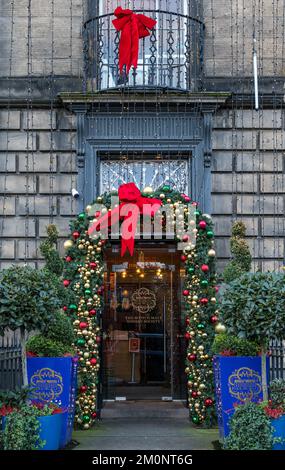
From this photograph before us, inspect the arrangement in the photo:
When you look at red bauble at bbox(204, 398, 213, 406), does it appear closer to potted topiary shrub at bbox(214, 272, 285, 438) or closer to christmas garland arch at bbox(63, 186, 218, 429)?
christmas garland arch at bbox(63, 186, 218, 429)

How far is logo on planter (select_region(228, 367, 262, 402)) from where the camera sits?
1037 centimetres

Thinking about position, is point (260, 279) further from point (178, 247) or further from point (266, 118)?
point (266, 118)

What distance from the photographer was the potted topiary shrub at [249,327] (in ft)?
30.1

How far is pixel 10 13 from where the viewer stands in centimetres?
1468

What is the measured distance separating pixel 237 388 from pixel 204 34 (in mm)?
7378

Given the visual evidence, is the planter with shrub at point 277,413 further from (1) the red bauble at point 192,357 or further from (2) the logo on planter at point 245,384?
(1) the red bauble at point 192,357

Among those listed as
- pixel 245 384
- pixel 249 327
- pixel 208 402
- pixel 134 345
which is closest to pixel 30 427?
pixel 249 327

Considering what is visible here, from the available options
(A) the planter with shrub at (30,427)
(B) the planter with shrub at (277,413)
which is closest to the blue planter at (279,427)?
(B) the planter with shrub at (277,413)

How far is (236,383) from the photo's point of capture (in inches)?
410

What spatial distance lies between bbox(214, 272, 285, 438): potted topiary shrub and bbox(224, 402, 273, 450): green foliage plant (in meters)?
0.72

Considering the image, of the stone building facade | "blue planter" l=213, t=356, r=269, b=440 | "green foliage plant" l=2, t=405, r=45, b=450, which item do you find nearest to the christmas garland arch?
the stone building facade

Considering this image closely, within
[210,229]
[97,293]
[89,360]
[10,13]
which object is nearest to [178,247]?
[210,229]

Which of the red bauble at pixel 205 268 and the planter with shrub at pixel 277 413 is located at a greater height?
the red bauble at pixel 205 268

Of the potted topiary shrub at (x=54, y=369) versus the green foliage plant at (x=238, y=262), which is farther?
the green foliage plant at (x=238, y=262)
